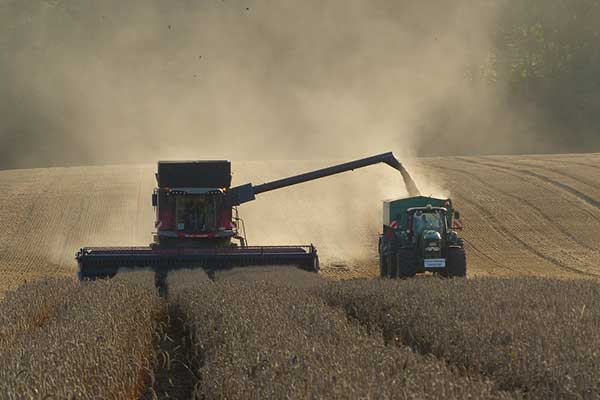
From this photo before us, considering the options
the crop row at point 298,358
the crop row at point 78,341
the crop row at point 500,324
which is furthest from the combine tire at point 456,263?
the crop row at point 298,358

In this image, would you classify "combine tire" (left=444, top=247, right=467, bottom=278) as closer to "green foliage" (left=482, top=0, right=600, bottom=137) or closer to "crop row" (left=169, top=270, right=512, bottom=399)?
"crop row" (left=169, top=270, right=512, bottom=399)

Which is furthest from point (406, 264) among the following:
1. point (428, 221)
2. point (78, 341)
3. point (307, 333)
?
point (78, 341)

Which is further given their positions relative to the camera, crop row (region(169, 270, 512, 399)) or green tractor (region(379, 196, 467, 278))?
green tractor (region(379, 196, 467, 278))

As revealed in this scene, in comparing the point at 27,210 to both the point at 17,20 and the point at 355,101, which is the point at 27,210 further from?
the point at 17,20

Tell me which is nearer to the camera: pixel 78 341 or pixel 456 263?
pixel 78 341

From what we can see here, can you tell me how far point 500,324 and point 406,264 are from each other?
1147cm

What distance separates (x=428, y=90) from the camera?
250ft

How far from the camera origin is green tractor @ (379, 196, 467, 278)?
22938mm

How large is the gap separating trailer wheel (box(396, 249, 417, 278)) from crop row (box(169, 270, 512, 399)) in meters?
8.48

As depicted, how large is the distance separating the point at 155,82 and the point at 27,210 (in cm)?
4004

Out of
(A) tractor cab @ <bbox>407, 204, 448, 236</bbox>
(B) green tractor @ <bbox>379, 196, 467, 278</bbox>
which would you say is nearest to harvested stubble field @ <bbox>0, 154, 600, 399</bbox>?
(B) green tractor @ <bbox>379, 196, 467, 278</bbox>

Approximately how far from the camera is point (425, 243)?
23.0m

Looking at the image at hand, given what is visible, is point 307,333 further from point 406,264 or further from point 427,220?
point 427,220

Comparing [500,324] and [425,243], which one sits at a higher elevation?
[425,243]
